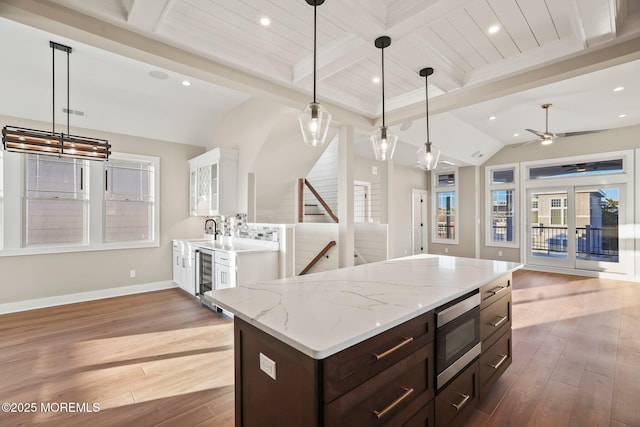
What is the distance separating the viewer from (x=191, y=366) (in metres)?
2.70

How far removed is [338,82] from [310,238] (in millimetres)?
2700

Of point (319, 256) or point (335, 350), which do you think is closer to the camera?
point (335, 350)

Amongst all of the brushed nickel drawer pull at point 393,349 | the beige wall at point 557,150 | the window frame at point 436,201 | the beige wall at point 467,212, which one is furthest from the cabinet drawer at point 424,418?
the window frame at point 436,201

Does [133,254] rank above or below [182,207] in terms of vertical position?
below

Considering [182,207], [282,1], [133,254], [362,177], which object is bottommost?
[133,254]

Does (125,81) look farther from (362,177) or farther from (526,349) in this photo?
(526,349)

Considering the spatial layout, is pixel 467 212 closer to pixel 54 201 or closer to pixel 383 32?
pixel 383 32

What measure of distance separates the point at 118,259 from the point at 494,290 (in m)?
5.51

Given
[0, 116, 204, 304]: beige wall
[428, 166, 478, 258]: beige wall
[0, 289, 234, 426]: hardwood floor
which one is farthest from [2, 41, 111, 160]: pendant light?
[428, 166, 478, 258]: beige wall

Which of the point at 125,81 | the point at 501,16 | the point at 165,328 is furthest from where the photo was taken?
the point at 125,81

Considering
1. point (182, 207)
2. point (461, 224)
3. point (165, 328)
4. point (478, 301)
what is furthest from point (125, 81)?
point (461, 224)

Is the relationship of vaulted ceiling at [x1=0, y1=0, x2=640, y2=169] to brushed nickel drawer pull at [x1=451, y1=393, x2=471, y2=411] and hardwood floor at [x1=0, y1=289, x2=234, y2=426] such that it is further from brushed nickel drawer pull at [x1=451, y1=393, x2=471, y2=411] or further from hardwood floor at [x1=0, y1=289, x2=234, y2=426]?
hardwood floor at [x1=0, y1=289, x2=234, y2=426]

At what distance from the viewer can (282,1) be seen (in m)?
2.06

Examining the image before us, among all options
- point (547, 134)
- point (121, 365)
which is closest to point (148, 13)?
point (121, 365)
